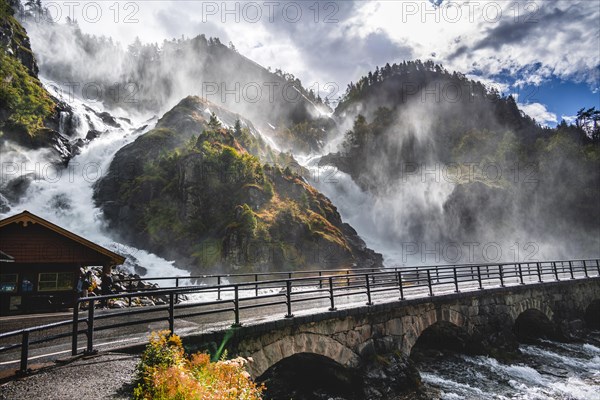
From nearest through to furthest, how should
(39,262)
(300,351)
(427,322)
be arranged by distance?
(300,351) < (427,322) < (39,262)

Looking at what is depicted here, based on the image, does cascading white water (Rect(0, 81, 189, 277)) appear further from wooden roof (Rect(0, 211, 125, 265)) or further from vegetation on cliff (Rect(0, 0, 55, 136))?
wooden roof (Rect(0, 211, 125, 265))

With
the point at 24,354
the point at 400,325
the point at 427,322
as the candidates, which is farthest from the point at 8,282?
the point at 427,322

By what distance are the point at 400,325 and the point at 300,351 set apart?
488 cm

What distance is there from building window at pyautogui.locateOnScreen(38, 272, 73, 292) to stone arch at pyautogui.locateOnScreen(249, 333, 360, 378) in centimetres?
1353

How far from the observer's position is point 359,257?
52812 millimetres

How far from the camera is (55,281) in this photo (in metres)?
17.4

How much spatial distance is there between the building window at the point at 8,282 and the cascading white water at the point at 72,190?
23802 millimetres

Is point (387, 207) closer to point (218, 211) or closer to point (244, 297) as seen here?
point (218, 211)

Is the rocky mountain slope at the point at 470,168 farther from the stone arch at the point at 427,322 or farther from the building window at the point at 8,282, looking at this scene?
the building window at the point at 8,282

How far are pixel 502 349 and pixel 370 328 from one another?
9.29 metres

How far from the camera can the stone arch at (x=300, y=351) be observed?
9.15 m

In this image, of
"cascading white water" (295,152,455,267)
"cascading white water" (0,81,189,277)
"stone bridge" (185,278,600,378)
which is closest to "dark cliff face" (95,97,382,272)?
"cascading white water" (0,81,189,277)

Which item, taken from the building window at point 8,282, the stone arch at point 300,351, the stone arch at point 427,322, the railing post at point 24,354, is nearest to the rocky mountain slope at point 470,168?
the stone arch at point 427,322

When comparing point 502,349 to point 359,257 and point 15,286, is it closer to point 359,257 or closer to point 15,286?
point 15,286
